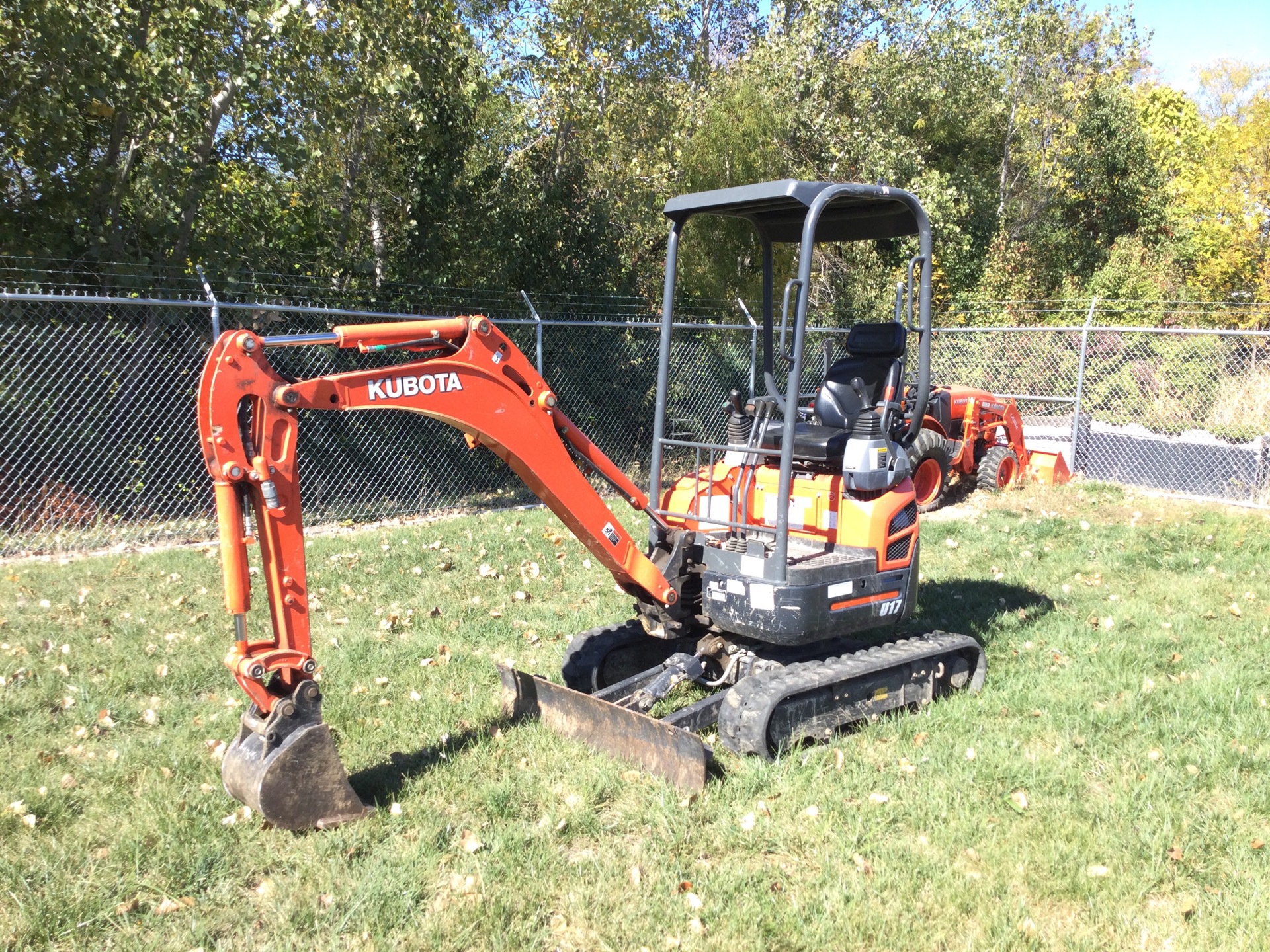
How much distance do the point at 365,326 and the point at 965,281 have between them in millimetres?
23833

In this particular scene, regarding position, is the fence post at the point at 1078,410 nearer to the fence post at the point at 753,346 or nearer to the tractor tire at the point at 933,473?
the tractor tire at the point at 933,473

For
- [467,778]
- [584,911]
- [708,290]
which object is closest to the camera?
[584,911]

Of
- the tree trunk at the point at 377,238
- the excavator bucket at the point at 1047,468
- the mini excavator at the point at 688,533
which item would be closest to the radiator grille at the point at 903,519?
the mini excavator at the point at 688,533

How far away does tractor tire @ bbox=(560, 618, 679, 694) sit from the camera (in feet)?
17.4

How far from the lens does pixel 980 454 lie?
11.7 meters

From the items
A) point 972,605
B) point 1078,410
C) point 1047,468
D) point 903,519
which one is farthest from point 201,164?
point 1078,410

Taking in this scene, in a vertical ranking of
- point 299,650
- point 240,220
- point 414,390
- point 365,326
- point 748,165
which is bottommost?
point 299,650

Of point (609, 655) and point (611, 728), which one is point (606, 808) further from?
point (609, 655)

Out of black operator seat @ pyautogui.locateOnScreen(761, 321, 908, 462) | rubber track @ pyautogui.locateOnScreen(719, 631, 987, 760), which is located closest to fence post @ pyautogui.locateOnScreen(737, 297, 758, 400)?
black operator seat @ pyautogui.locateOnScreen(761, 321, 908, 462)

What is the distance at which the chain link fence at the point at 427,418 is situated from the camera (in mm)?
8758

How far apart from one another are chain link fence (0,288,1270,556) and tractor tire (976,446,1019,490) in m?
1.32

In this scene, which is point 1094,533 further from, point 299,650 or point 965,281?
point 965,281

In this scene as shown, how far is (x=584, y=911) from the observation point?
11.2ft

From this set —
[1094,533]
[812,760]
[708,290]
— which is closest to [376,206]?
[708,290]
